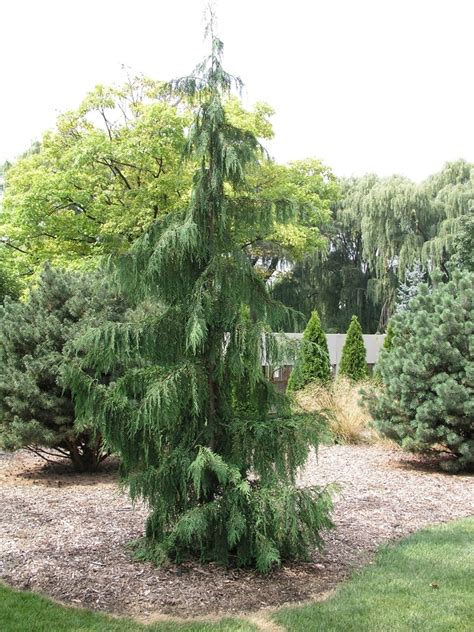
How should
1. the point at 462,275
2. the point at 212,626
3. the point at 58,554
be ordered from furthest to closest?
1. the point at 462,275
2. the point at 58,554
3. the point at 212,626

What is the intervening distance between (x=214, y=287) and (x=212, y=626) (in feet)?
7.34

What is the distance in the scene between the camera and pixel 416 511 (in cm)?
670

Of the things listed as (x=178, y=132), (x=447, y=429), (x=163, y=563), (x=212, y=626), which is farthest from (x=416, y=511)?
(x=178, y=132)

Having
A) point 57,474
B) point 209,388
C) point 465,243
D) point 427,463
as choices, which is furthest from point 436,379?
point 465,243

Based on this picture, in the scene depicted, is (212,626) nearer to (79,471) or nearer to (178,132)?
(79,471)

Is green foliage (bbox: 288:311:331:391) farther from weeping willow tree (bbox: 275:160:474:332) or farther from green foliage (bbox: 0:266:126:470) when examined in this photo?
weeping willow tree (bbox: 275:160:474:332)

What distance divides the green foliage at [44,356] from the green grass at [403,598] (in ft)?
13.0

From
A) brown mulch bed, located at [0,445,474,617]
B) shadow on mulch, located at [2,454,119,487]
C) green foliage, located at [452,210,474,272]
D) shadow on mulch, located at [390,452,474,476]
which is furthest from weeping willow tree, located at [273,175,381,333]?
brown mulch bed, located at [0,445,474,617]

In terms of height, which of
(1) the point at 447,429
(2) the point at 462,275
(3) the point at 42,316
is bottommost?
(1) the point at 447,429

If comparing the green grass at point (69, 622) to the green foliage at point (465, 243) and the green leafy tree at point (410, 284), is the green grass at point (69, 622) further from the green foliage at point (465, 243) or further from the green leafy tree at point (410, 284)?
the green foliage at point (465, 243)

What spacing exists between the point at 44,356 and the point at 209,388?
3.61 m

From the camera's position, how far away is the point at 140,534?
538 centimetres

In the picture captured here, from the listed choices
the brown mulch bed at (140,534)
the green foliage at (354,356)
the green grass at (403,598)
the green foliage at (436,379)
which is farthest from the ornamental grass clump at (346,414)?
the green grass at (403,598)

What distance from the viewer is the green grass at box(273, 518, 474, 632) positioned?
3.77 metres
